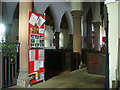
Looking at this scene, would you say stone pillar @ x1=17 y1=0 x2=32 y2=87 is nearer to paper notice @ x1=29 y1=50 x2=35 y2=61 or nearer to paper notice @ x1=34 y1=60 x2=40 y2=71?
paper notice @ x1=29 y1=50 x2=35 y2=61

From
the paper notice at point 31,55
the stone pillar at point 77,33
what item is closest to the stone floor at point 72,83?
the paper notice at point 31,55

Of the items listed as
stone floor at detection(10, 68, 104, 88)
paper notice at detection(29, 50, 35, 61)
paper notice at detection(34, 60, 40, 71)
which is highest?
paper notice at detection(29, 50, 35, 61)

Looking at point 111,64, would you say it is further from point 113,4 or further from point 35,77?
point 35,77

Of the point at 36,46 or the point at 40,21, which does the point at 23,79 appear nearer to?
the point at 36,46

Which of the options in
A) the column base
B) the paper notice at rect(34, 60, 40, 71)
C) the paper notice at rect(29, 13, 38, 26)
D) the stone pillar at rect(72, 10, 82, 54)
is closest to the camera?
the column base

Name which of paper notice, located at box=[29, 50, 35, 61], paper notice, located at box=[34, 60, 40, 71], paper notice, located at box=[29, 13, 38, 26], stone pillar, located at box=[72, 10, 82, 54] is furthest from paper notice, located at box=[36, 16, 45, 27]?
stone pillar, located at box=[72, 10, 82, 54]

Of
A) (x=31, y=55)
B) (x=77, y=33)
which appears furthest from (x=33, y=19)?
(x=77, y=33)

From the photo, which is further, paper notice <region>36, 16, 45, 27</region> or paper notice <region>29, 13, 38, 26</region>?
paper notice <region>36, 16, 45, 27</region>

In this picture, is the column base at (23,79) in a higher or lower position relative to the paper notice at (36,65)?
lower

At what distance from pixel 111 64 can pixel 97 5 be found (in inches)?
340

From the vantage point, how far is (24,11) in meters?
4.96

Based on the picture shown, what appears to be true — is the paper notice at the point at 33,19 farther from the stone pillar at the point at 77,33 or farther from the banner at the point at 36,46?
the stone pillar at the point at 77,33

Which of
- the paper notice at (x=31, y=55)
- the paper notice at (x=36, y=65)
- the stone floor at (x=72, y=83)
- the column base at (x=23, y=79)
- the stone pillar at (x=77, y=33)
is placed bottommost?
the stone floor at (x=72, y=83)

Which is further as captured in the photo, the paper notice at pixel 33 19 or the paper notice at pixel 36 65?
the paper notice at pixel 36 65
